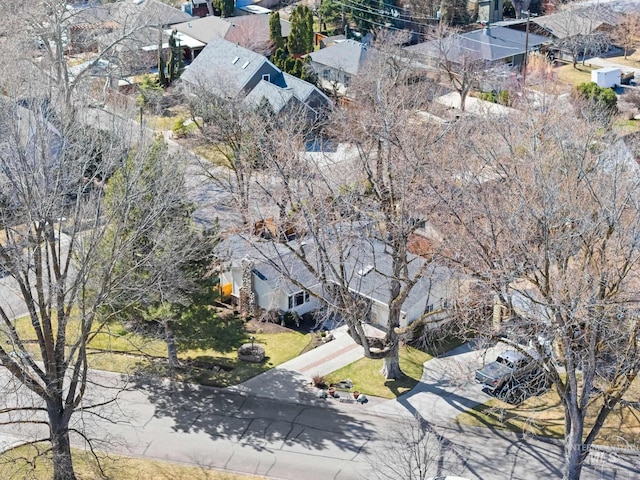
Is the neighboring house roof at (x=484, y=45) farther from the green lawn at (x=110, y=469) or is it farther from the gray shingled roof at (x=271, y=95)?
the green lawn at (x=110, y=469)

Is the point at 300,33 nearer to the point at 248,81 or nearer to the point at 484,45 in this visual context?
the point at 248,81

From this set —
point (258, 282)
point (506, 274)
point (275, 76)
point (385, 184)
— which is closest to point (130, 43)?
point (275, 76)

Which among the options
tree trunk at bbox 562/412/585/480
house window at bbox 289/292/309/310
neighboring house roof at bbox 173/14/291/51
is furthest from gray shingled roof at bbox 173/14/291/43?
tree trunk at bbox 562/412/585/480

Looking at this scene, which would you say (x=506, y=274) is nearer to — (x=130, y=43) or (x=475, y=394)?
(x=475, y=394)

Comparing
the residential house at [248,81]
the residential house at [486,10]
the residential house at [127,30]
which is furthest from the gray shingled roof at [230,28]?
the residential house at [486,10]

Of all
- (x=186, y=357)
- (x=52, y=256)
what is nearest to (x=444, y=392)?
(x=186, y=357)

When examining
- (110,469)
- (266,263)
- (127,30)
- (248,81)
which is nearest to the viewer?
(110,469)

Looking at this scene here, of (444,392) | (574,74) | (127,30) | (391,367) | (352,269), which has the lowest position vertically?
(444,392)

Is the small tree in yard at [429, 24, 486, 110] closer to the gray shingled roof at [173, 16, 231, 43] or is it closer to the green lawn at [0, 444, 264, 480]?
the gray shingled roof at [173, 16, 231, 43]
